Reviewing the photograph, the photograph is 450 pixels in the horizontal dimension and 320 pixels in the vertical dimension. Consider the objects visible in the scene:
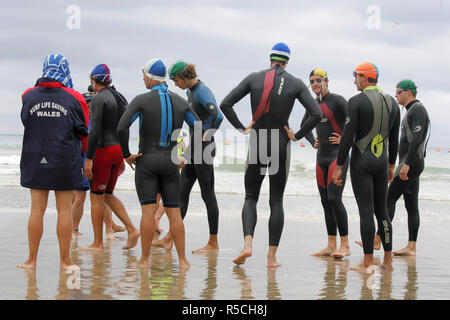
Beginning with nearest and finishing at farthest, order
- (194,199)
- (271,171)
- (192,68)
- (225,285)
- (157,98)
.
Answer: (225,285) → (157,98) → (271,171) → (192,68) → (194,199)

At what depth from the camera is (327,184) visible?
8258 millimetres

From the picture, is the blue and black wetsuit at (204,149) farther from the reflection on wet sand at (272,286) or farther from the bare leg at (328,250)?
the reflection on wet sand at (272,286)

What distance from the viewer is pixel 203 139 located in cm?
788

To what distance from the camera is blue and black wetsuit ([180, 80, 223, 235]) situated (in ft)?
26.3

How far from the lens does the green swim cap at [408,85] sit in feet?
27.7

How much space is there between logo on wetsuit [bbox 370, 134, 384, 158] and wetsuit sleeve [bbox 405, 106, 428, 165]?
142cm

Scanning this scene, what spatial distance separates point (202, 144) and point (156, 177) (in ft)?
5.25

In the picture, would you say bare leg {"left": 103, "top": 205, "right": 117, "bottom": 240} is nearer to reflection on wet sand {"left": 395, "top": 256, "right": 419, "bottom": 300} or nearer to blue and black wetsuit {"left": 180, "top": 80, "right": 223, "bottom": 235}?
blue and black wetsuit {"left": 180, "top": 80, "right": 223, "bottom": 235}

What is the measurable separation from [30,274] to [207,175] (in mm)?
2878

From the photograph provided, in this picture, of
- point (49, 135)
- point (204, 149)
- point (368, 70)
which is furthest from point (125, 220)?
point (368, 70)

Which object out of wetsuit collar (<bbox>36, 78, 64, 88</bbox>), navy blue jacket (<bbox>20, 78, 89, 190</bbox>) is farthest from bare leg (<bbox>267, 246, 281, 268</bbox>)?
wetsuit collar (<bbox>36, 78, 64, 88</bbox>)

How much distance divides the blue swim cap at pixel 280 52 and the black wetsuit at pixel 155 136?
1.30 m
